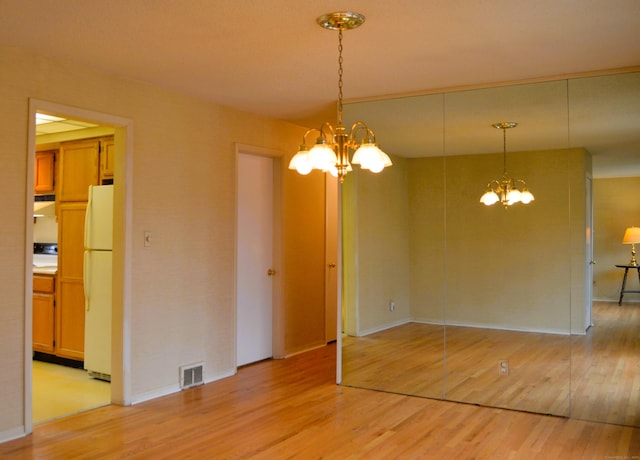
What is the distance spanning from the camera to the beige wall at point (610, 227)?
424 centimetres

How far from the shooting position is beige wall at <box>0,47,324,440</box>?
3664 millimetres

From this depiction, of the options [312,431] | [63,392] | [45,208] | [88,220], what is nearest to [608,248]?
[312,431]

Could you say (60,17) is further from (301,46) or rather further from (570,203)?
(570,203)

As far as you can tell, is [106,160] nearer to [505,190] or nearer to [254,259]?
[254,259]

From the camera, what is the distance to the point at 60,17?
10.2ft

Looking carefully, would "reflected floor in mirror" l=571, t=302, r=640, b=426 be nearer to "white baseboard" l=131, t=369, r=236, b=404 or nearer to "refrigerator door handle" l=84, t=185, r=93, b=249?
"white baseboard" l=131, t=369, r=236, b=404

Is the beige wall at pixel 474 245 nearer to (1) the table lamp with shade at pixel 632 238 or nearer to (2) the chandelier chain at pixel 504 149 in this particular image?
(2) the chandelier chain at pixel 504 149

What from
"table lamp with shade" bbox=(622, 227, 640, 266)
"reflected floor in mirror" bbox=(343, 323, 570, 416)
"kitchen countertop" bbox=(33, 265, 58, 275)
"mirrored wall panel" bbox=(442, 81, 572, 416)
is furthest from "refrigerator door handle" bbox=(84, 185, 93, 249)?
"table lamp with shade" bbox=(622, 227, 640, 266)

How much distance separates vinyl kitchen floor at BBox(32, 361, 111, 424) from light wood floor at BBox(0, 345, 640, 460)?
0.21 m

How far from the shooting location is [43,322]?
5734 millimetres

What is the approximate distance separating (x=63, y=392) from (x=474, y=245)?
356cm

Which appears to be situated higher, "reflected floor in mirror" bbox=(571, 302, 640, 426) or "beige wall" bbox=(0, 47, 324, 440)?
"beige wall" bbox=(0, 47, 324, 440)

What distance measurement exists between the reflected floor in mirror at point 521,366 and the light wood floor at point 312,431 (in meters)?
0.12

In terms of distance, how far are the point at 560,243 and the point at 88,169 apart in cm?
423
